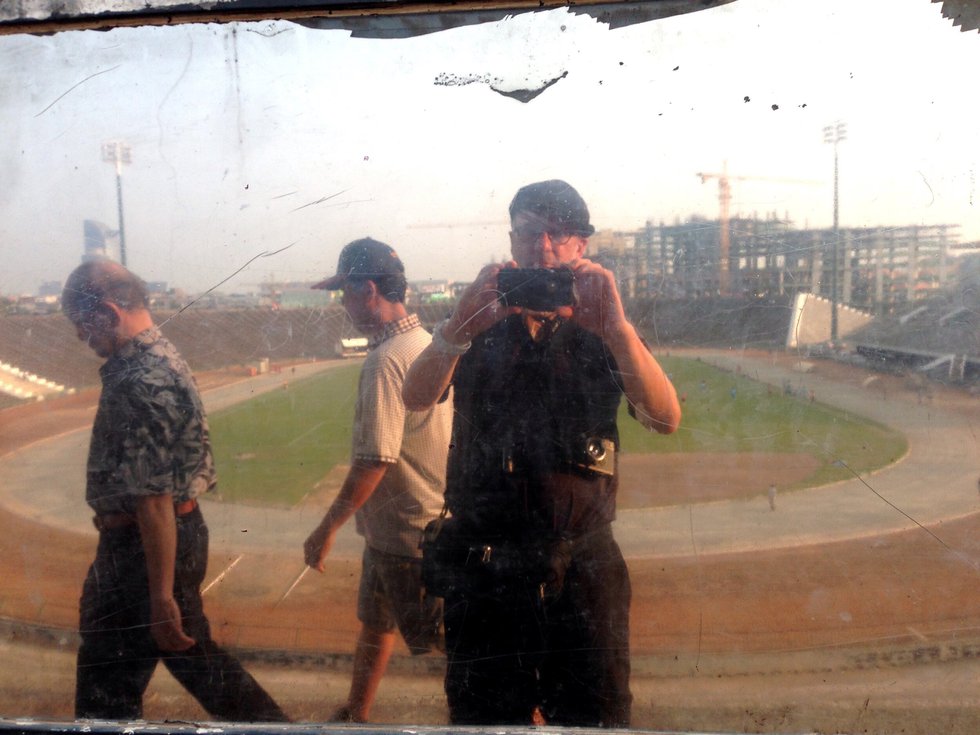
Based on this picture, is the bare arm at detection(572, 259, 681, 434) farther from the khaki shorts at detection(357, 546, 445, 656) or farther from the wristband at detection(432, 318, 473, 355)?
the khaki shorts at detection(357, 546, 445, 656)

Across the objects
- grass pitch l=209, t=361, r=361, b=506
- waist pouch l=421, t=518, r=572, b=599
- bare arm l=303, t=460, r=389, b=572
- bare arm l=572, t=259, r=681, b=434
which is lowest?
waist pouch l=421, t=518, r=572, b=599

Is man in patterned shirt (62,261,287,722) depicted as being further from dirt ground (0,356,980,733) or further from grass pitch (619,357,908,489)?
grass pitch (619,357,908,489)

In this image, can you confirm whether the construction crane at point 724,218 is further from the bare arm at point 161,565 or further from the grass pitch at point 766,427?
the bare arm at point 161,565

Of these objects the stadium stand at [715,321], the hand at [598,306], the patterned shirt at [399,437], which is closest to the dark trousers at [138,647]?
the patterned shirt at [399,437]

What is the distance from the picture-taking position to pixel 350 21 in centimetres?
146

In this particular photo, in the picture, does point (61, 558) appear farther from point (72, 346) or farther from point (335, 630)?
point (335, 630)

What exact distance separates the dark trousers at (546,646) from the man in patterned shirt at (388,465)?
9cm

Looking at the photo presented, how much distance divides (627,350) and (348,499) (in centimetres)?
69

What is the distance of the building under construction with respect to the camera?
1385mm

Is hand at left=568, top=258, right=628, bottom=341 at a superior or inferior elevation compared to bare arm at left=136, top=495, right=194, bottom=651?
superior

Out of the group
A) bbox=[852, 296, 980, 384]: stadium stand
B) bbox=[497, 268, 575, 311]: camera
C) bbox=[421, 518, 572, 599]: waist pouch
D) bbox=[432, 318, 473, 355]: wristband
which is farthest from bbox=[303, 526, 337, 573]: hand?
bbox=[852, 296, 980, 384]: stadium stand

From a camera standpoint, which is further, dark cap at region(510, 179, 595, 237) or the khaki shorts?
the khaki shorts

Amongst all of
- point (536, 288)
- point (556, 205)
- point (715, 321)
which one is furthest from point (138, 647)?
point (715, 321)

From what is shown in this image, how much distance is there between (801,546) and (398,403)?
92cm
